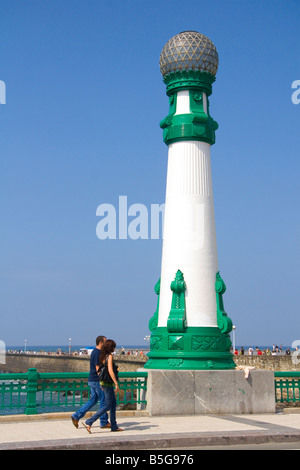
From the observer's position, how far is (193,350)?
53.9 ft

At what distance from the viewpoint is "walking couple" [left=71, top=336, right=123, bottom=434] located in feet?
38.7

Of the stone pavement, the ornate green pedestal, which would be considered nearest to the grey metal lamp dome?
the ornate green pedestal

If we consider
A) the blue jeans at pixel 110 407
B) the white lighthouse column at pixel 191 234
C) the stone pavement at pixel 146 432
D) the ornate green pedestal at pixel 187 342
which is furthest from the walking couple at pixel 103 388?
the white lighthouse column at pixel 191 234

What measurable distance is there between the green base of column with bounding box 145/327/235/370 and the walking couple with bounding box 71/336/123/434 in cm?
441

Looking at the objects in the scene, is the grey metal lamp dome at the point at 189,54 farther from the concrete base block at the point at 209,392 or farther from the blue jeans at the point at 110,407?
the blue jeans at the point at 110,407

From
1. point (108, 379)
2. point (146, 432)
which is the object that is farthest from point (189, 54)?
point (146, 432)

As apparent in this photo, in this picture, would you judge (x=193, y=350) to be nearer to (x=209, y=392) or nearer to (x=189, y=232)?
(x=209, y=392)

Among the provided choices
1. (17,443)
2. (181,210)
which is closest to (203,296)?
(181,210)

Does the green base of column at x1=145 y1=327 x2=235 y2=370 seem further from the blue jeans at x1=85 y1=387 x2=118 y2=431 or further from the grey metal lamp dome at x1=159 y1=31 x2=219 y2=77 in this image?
the grey metal lamp dome at x1=159 y1=31 x2=219 y2=77

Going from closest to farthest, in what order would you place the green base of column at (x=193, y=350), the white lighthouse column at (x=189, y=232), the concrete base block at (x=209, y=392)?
1. the concrete base block at (x=209, y=392)
2. the green base of column at (x=193, y=350)
3. the white lighthouse column at (x=189, y=232)

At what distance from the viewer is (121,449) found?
10.5 m

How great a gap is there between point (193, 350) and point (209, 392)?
1.46 metres

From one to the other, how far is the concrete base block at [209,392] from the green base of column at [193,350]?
894 millimetres

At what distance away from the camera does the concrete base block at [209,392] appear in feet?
48.7
